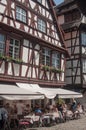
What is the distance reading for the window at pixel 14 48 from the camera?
A: 13883 millimetres

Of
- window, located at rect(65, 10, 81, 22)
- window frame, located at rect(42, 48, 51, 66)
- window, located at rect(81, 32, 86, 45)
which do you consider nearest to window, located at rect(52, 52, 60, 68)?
window frame, located at rect(42, 48, 51, 66)

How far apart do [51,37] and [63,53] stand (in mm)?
2122

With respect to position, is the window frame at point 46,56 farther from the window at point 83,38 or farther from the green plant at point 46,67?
the window at point 83,38

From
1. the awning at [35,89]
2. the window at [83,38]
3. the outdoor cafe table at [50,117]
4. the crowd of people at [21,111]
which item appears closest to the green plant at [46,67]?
the awning at [35,89]

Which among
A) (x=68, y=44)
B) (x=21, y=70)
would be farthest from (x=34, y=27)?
(x=68, y=44)

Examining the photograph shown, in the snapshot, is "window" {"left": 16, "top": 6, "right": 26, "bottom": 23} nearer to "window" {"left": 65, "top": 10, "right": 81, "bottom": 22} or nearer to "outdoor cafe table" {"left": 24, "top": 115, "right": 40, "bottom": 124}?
"outdoor cafe table" {"left": 24, "top": 115, "right": 40, "bottom": 124}

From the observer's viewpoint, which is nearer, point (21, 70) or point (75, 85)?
point (21, 70)

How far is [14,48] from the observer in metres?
14.1

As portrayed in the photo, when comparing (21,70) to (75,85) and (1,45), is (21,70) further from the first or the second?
(75,85)

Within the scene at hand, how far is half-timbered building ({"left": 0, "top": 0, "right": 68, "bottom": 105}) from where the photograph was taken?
13.3 meters

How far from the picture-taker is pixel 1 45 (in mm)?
13180

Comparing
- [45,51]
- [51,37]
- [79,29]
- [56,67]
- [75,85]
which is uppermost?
[79,29]

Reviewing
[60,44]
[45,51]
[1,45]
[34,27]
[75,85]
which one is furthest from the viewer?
[75,85]

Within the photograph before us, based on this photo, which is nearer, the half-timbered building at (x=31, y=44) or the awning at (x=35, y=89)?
the half-timbered building at (x=31, y=44)
